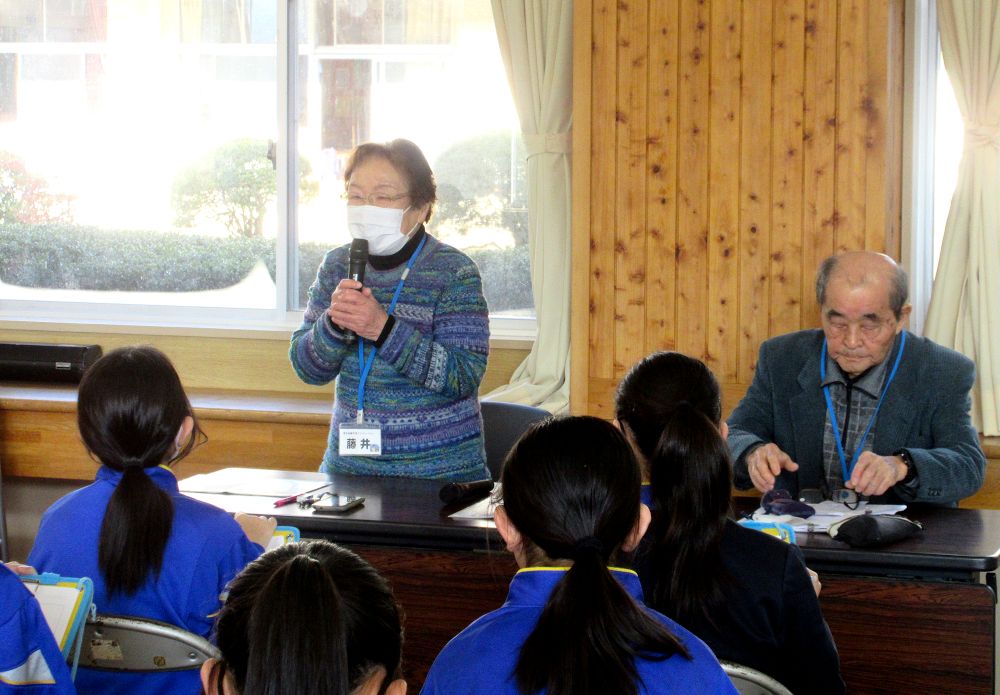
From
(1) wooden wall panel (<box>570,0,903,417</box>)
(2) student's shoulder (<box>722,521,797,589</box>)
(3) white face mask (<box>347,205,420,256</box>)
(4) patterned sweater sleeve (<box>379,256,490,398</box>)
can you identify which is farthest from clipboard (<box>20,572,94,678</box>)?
(1) wooden wall panel (<box>570,0,903,417</box>)

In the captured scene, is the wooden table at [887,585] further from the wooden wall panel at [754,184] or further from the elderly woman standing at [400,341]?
the wooden wall panel at [754,184]

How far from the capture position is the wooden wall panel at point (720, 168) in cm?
358

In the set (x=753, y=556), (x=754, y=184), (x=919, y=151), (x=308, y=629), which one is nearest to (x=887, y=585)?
(x=753, y=556)

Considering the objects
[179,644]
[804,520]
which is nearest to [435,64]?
[804,520]

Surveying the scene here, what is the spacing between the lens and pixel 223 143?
498 cm

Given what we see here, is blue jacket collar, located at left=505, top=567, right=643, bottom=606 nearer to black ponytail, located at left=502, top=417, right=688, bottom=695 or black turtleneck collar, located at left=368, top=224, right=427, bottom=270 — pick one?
black ponytail, located at left=502, top=417, right=688, bottom=695

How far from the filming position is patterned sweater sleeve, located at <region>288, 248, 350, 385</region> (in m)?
2.64

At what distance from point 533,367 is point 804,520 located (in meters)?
2.23

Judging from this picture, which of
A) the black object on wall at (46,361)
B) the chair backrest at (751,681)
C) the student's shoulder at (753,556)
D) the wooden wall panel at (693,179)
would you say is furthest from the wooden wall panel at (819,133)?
the black object on wall at (46,361)

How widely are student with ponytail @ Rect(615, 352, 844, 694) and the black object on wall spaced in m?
3.62

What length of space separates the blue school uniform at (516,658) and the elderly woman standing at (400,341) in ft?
4.62

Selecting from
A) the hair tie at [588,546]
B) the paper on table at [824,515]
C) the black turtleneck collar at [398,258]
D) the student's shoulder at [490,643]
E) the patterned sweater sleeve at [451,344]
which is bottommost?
the paper on table at [824,515]

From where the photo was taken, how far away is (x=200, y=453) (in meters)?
4.51

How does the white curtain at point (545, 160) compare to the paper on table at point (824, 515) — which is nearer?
the paper on table at point (824, 515)
